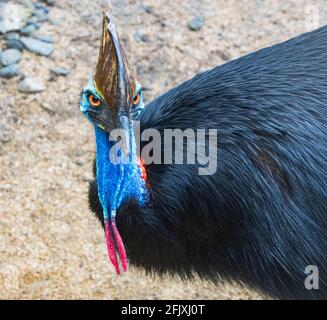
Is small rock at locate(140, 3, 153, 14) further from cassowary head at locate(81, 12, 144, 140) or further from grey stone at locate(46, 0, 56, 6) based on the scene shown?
cassowary head at locate(81, 12, 144, 140)

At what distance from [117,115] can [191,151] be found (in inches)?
8.1

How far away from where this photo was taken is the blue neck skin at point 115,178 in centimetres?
157

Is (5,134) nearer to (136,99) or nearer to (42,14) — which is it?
(42,14)

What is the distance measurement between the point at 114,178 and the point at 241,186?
278 millimetres

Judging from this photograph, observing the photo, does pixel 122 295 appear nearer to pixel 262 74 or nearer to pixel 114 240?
pixel 114 240

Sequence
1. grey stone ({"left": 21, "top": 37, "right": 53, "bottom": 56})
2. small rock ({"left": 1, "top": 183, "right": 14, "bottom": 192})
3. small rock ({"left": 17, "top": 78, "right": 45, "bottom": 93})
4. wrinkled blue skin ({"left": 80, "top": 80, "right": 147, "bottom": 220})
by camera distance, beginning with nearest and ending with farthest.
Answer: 1. wrinkled blue skin ({"left": 80, "top": 80, "right": 147, "bottom": 220})
2. small rock ({"left": 1, "top": 183, "right": 14, "bottom": 192})
3. small rock ({"left": 17, "top": 78, "right": 45, "bottom": 93})
4. grey stone ({"left": 21, "top": 37, "right": 53, "bottom": 56})

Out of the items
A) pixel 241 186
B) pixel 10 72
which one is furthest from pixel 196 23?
pixel 241 186

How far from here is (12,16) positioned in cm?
294

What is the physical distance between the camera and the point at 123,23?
117 inches

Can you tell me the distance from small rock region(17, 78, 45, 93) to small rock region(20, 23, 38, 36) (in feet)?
0.77

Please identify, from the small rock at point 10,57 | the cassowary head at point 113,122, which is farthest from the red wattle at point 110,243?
the small rock at point 10,57

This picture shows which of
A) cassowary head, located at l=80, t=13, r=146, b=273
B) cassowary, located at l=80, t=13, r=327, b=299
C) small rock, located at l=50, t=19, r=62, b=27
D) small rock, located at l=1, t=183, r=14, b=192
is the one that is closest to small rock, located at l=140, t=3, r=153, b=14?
small rock, located at l=50, t=19, r=62, b=27

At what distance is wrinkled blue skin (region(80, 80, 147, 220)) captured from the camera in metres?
1.57

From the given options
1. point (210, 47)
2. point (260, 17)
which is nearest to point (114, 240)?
point (210, 47)
